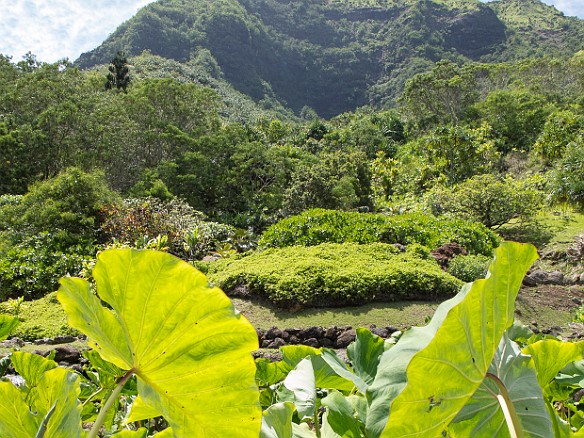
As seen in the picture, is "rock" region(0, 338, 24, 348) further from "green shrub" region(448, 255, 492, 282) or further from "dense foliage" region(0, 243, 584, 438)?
"green shrub" region(448, 255, 492, 282)

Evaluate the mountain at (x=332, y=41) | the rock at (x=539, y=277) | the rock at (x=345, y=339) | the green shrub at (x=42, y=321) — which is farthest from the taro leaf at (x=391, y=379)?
the mountain at (x=332, y=41)

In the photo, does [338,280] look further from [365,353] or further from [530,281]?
[365,353]

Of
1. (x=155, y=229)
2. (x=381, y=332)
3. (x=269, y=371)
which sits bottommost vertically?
(x=381, y=332)

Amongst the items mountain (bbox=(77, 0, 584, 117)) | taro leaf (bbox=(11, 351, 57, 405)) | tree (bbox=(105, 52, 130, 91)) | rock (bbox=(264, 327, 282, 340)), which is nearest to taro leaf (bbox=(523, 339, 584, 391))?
taro leaf (bbox=(11, 351, 57, 405))

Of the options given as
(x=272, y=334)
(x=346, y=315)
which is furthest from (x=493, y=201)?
(x=272, y=334)

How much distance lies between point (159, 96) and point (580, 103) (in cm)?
1749

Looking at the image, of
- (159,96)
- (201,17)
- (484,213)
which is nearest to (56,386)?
(484,213)

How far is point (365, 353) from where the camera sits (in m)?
0.74

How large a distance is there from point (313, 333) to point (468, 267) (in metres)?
2.53

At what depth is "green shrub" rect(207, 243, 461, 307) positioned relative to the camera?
16.0ft

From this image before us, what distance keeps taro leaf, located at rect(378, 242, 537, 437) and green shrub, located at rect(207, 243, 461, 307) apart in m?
4.44

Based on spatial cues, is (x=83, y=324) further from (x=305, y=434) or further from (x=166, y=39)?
(x=166, y=39)

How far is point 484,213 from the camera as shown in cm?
941

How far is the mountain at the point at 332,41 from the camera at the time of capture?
67750mm
